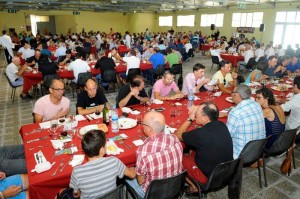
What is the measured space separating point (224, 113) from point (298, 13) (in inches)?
623

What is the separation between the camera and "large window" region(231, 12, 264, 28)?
1778 centimetres

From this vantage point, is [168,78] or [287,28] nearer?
[168,78]

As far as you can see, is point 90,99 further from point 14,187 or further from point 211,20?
point 211,20

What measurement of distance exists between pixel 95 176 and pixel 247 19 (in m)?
19.7

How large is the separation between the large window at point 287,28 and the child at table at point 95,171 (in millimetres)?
17761

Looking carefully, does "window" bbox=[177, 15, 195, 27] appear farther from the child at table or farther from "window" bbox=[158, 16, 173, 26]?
the child at table

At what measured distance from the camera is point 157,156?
2.09 m

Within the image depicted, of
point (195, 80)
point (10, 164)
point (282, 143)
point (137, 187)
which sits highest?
point (195, 80)

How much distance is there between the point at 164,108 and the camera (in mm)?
3791

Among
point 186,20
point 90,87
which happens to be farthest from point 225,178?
point 186,20

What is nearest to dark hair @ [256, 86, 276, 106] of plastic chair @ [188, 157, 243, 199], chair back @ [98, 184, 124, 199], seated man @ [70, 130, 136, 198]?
plastic chair @ [188, 157, 243, 199]

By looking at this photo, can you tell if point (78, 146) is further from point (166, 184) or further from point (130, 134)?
point (166, 184)

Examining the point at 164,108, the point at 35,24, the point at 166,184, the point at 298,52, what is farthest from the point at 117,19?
the point at 166,184

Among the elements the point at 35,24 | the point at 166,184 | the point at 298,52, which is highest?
the point at 35,24
